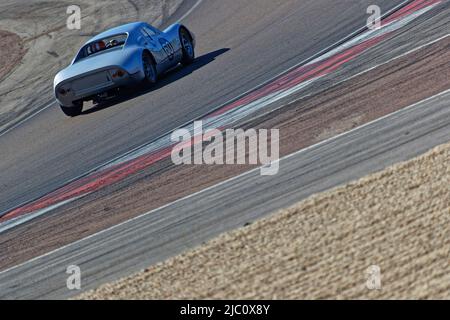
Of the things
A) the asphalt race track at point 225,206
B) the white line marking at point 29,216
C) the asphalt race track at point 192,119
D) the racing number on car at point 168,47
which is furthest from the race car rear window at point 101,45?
the asphalt race track at point 225,206

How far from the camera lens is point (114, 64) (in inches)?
600

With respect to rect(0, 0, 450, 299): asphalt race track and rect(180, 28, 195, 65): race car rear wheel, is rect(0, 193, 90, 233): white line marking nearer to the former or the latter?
rect(0, 0, 450, 299): asphalt race track

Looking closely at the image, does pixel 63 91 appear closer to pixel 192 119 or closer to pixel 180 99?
pixel 180 99

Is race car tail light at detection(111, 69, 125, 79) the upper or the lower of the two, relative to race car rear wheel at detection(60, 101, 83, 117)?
upper

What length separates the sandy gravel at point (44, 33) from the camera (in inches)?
746

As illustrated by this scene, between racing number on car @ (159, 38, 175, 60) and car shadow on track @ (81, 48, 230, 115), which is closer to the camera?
car shadow on track @ (81, 48, 230, 115)

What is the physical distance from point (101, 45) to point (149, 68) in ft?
2.77

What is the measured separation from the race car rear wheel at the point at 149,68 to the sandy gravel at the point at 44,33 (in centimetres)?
289

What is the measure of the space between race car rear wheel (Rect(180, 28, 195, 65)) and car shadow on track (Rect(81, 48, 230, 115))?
91 mm

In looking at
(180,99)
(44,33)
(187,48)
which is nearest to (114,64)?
(180,99)

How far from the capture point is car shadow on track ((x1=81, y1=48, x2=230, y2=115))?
53.1ft

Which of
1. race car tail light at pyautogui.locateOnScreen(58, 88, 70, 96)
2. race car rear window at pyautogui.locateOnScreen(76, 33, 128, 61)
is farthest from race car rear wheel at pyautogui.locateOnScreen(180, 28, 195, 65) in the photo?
race car tail light at pyautogui.locateOnScreen(58, 88, 70, 96)

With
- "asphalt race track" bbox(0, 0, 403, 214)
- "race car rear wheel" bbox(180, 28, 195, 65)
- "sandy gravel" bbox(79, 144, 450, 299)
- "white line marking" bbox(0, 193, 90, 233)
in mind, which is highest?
"race car rear wheel" bbox(180, 28, 195, 65)
